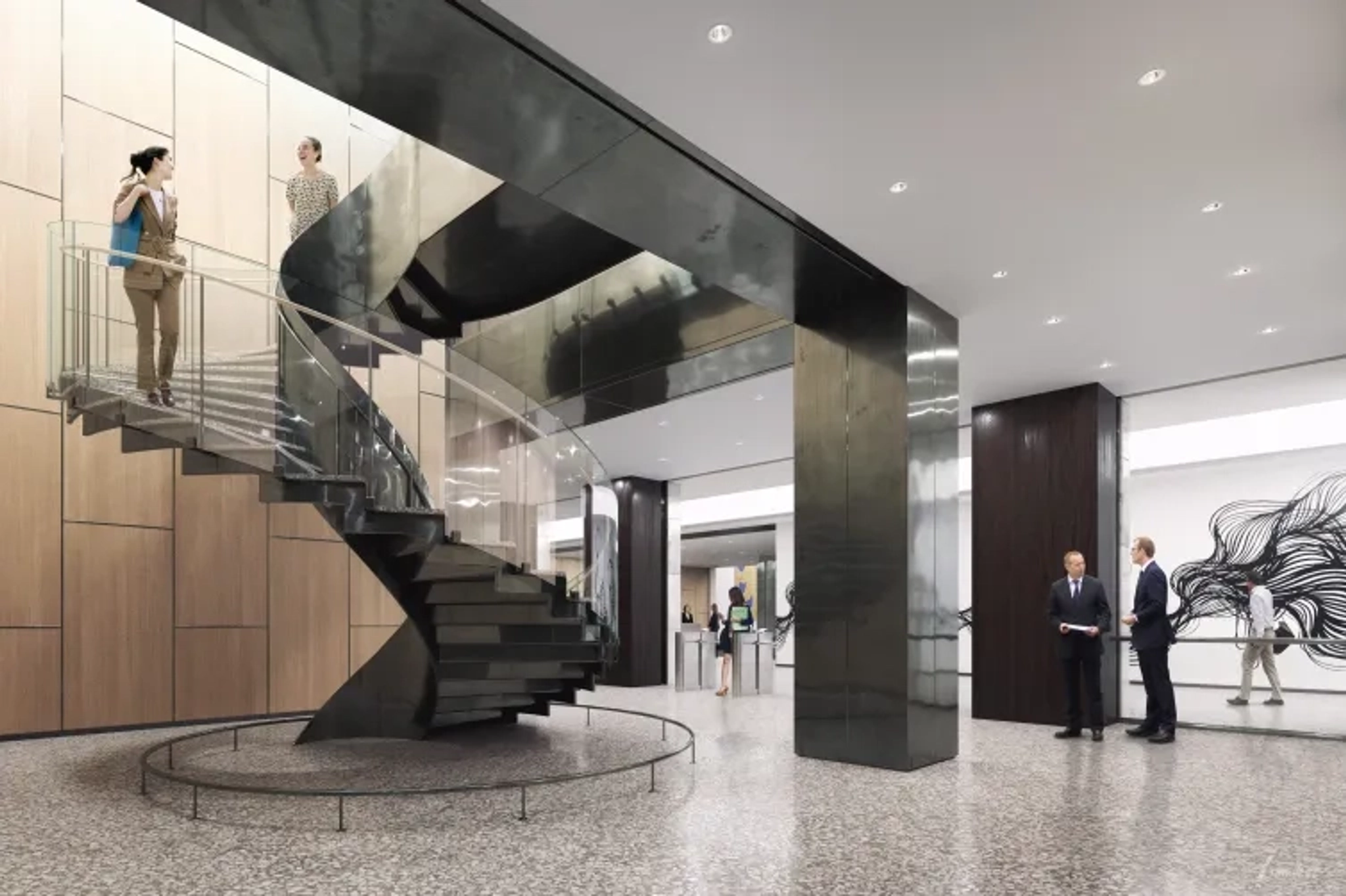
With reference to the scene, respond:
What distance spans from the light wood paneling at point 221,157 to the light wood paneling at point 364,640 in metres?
4.93

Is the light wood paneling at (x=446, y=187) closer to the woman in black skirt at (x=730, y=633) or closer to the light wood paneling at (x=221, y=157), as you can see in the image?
the light wood paneling at (x=221, y=157)

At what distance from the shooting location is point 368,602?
42.1 ft

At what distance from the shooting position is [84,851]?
16.5 feet

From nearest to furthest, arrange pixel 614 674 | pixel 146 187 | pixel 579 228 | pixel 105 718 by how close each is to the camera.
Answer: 1. pixel 146 187
2. pixel 579 228
3. pixel 105 718
4. pixel 614 674

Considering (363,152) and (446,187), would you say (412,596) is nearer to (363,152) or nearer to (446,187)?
(446,187)

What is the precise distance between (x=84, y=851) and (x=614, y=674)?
42.9ft

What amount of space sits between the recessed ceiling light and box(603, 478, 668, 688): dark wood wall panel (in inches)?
541

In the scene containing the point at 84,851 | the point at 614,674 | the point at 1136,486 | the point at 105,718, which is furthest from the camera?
the point at 614,674

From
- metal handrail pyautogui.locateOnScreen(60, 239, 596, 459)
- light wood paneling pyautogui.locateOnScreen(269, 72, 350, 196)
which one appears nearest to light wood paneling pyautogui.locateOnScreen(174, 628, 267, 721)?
metal handrail pyautogui.locateOnScreen(60, 239, 596, 459)

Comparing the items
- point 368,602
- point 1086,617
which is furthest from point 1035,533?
point 368,602

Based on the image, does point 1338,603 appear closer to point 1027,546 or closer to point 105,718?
point 1027,546

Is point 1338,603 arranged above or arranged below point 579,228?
below

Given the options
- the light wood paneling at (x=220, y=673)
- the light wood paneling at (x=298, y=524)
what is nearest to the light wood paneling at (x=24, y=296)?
the light wood paneling at (x=298, y=524)

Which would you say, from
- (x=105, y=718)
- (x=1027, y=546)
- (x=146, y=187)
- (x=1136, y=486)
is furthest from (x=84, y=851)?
(x=1136, y=486)
